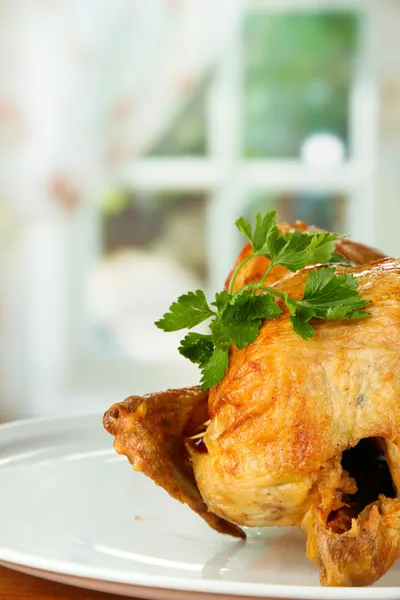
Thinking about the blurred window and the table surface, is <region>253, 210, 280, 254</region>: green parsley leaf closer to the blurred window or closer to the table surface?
the table surface

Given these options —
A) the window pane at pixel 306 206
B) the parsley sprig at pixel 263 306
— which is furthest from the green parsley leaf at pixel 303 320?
the window pane at pixel 306 206

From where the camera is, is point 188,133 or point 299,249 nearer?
point 299,249

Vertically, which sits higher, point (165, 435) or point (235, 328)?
point (235, 328)

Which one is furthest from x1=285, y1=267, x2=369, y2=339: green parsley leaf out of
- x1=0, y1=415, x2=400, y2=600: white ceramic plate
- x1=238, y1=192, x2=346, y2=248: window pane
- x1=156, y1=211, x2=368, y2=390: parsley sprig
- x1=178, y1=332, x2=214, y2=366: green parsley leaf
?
x1=238, y1=192, x2=346, y2=248: window pane

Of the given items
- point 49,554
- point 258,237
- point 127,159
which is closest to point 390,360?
point 258,237

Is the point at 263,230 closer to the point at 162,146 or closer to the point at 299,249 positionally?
the point at 299,249

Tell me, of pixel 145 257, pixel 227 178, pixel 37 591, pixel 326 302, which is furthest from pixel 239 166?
pixel 37 591

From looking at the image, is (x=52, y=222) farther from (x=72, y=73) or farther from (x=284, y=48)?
(x=284, y=48)
